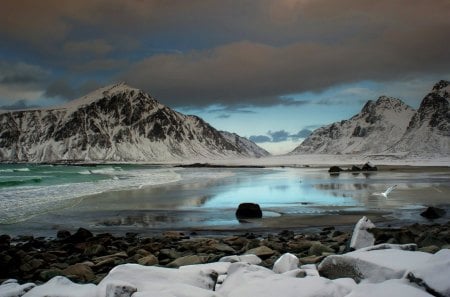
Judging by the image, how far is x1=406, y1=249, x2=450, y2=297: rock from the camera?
6.01m

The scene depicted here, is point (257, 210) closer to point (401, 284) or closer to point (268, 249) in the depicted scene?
point (268, 249)

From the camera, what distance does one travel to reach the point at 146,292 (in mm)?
6082

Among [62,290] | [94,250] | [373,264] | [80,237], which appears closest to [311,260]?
[373,264]

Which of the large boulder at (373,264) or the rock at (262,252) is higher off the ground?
the large boulder at (373,264)

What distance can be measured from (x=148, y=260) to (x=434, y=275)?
6412 mm

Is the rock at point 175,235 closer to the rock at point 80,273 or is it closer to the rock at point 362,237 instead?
the rock at point 80,273

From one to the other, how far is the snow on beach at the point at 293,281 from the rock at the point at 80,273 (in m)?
1.89

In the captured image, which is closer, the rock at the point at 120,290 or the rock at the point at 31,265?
the rock at the point at 120,290

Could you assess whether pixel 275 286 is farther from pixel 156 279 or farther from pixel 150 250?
pixel 150 250

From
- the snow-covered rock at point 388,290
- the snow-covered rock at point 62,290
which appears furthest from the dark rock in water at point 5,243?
the snow-covered rock at point 388,290

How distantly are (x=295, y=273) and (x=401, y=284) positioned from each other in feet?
5.34

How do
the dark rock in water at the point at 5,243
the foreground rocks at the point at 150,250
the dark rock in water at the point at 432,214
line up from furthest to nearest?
1. the dark rock in water at the point at 432,214
2. the dark rock in water at the point at 5,243
3. the foreground rocks at the point at 150,250

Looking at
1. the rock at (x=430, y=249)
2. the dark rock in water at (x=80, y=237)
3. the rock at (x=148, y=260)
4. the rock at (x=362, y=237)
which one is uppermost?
the rock at (x=362, y=237)

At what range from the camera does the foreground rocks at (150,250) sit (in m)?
10.2
